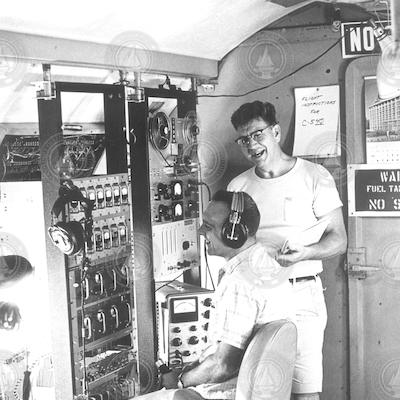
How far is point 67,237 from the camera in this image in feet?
8.18

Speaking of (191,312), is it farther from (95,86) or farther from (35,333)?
(95,86)

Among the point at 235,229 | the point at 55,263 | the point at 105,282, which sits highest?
the point at 235,229

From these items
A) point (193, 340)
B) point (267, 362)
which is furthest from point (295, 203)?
point (267, 362)

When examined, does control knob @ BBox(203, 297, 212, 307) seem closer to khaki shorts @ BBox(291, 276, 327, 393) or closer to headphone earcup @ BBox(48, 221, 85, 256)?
khaki shorts @ BBox(291, 276, 327, 393)

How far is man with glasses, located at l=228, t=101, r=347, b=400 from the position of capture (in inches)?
132

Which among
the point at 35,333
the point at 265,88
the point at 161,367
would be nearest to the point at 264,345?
the point at 161,367

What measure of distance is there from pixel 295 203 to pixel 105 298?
3.76ft

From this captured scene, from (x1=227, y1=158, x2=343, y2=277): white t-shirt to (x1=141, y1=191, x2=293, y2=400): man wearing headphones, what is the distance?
68cm

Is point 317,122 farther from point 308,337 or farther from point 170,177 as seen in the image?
point 308,337

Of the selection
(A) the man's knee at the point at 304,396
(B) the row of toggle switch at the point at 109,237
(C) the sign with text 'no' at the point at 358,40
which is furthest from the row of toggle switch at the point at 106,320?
(C) the sign with text 'no' at the point at 358,40

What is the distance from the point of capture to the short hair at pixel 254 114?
3.46 m

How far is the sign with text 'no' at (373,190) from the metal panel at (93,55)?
3.54 feet

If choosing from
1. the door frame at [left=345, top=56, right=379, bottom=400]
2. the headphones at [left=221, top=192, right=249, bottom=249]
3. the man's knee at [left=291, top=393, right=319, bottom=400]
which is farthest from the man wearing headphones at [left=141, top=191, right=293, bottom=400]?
the door frame at [left=345, top=56, right=379, bottom=400]

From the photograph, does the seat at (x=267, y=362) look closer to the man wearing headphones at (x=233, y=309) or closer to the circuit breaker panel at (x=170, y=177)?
the man wearing headphones at (x=233, y=309)
